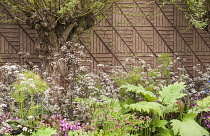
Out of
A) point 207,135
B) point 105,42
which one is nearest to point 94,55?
point 105,42

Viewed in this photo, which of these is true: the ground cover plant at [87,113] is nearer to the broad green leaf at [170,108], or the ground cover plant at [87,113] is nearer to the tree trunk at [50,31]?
the broad green leaf at [170,108]

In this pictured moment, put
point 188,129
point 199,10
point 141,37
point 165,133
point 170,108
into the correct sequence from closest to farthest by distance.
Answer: point 188,129 < point 165,133 < point 170,108 < point 199,10 < point 141,37

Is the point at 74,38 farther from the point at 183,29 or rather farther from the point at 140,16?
the point at 183,29

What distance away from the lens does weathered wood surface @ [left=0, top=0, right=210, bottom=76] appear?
877cm

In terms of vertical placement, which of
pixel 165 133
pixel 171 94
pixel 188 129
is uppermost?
pixel 171 94

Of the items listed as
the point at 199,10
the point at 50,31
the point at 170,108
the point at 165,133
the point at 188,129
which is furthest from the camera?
the point at 199,10

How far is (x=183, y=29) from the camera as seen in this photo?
9258 mm

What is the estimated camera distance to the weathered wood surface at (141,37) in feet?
28.8

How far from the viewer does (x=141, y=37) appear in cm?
906

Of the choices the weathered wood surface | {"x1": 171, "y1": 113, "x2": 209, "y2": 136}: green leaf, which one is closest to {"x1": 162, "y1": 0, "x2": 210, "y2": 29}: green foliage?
the weathered wood surface

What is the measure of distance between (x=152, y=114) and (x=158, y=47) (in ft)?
17.6

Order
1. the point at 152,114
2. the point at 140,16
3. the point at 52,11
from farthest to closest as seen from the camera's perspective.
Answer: the point at 140,16 < the point at 52,11 < the point at 152,114

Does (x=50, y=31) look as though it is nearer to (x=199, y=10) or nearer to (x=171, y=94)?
(x=171, y=94)

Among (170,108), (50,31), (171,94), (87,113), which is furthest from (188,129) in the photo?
(50,31)
